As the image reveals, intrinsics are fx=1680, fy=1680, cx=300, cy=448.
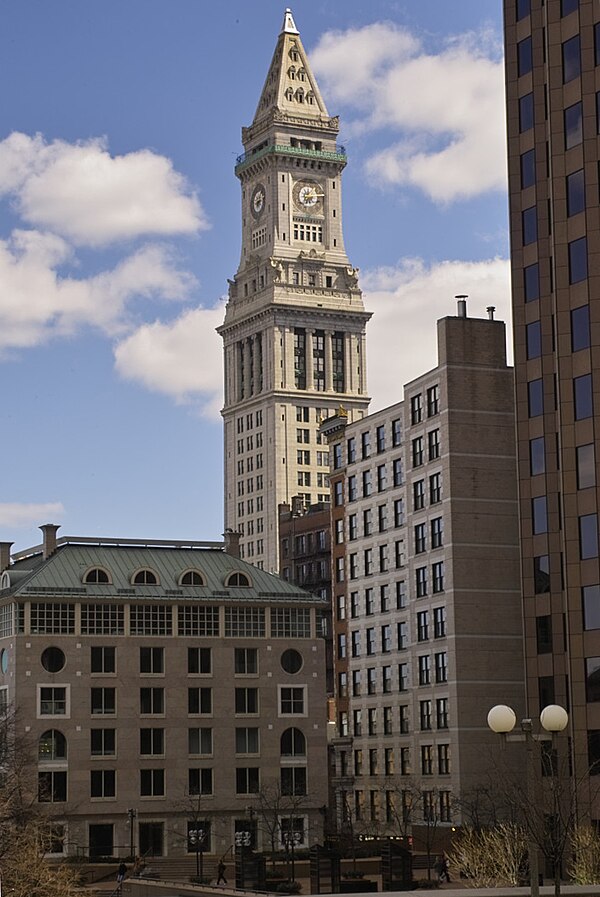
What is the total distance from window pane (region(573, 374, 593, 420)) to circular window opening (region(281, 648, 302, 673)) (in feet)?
127

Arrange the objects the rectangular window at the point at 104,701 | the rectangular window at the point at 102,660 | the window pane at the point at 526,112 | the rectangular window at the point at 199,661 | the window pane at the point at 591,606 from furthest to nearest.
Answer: the rectangular window at the point at 199,661
the rectangular window at the point at 102,660
the rectangular window at the point at 104,701
the window pane at the point at 526,112
the window pane at the point at 591,606

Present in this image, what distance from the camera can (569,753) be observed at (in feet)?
313

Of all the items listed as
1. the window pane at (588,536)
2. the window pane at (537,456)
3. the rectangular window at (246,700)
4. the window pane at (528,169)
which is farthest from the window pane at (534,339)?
the rectangular window at (246,700)

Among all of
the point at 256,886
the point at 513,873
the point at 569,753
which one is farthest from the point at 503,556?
the point at 513,873

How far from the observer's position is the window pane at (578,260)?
98.6 metres

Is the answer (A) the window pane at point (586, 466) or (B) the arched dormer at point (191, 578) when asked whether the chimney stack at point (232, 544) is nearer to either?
(B) the arched dormer at point (191, 578)

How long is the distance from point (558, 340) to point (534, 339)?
13.7 feet

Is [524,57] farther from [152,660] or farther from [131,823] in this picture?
[131,823]

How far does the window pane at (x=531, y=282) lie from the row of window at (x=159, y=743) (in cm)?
4119

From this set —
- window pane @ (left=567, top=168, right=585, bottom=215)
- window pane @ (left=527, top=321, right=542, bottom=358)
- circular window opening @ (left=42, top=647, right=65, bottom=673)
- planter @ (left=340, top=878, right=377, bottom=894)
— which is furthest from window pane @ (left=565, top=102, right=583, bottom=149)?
circular window opening @ (left=42, top=647, right=65, bottom=673)

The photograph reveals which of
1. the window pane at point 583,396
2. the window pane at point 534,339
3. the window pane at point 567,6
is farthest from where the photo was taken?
the window pane at point 534,339

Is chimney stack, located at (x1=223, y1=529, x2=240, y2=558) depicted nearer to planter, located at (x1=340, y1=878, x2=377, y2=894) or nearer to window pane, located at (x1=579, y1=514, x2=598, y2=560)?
window pane, located at (x1=579, y1=514, x2=598, y2=560)

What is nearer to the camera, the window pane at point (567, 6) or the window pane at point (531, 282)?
the window pane at point (567, 6)

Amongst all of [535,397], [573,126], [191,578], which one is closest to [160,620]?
[191,578]
